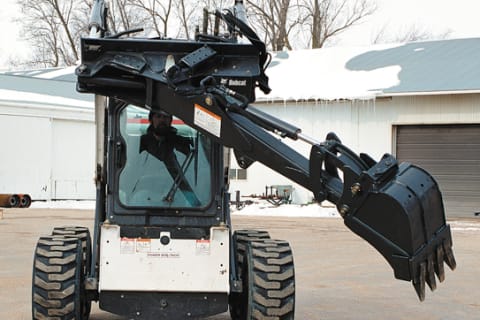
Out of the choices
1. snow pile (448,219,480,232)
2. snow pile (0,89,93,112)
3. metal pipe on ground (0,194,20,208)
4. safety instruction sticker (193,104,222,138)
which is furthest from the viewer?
snow pile (0,89,93,112)

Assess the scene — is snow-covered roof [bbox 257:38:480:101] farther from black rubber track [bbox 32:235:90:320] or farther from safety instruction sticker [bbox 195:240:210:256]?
black rubber track [bbox 32:235:90:320]

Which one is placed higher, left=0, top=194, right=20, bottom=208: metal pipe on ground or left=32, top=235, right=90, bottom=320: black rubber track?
left=32, top=235, right=90, bottom=320: black rubber track

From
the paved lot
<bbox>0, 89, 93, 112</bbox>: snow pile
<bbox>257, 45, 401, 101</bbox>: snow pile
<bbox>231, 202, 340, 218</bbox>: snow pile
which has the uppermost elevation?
<bbox>257, 45, 401, 101</bbox>: snow pile

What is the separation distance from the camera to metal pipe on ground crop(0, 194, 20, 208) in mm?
32463

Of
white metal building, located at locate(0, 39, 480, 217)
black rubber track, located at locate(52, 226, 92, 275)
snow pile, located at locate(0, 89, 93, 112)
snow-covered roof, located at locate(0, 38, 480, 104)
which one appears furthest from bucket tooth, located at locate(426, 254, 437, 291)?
snow pile, located at locate(0, 89, 93, 112)

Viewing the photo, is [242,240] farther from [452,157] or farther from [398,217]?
[452,157]

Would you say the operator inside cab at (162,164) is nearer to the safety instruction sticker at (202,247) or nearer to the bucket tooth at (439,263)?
the safety instruction sticker at (202,247)

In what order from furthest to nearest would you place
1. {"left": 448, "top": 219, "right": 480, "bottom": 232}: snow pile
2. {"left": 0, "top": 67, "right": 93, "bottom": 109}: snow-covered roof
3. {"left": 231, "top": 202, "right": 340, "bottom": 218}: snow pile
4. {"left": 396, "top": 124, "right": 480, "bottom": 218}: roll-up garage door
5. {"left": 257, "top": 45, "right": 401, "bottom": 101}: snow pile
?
1. {"left": 0, "top": 67, "right": 93, "bottom": 109}: snow-covered roof
2. {"left": 257, "top": 45, "right": 401, "bottom": 101}: snow pile
3. {"left": 231, "top": 202, "right": 340, "bottom": 218}: snow pile
4. {"left": 396, "top": 124, "right": 480, "bottom": 218}: roll-up garage door
5. {"left": 448, "top": 219, "right": 480, "bottom": 232}: snow pile

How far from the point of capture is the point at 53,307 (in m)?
7.37

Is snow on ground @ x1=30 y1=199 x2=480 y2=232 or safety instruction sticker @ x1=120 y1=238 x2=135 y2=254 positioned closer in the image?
safety instruction sticker @ x1=120 y1=238 x2=135 y2=254

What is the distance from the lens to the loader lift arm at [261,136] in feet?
19.3

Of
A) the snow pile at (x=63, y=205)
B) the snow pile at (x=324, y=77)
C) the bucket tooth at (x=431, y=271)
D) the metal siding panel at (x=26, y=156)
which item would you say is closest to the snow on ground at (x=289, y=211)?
the snow pile at (x=324, y=77)

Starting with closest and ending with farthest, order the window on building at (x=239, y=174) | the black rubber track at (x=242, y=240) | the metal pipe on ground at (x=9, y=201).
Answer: the black rubber track at (x=242, y=240)
the metal pipe on ground at (x=9, y=201)
the window on building at (x=239, y=174)

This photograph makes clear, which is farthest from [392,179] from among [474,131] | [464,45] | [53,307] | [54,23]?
[54,23]
